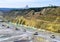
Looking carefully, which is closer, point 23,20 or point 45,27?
point 45,27

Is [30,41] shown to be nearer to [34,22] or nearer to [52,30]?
[52,30]

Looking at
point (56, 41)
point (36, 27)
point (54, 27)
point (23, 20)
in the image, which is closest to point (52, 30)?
point (54, 27)

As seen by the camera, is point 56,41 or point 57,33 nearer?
point 56,41

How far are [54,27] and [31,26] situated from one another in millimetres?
11597

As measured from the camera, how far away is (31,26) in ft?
163

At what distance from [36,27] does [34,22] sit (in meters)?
2.84

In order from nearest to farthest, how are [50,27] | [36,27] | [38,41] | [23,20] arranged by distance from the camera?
[38,41] < [50,27] < [36,27] < [23,20]

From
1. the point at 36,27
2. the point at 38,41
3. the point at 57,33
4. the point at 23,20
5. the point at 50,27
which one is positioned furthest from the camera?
Result: the point at 23,20

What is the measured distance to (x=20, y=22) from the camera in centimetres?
5962

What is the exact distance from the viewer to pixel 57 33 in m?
37.9

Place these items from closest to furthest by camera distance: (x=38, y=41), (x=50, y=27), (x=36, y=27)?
(x=38, y=41)
(x=50, y=27)
(x=36, y=27)

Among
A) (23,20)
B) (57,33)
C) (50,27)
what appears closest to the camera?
(57,33)

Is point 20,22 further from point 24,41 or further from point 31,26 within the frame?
point 24,41

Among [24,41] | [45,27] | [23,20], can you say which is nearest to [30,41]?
[24,41]
